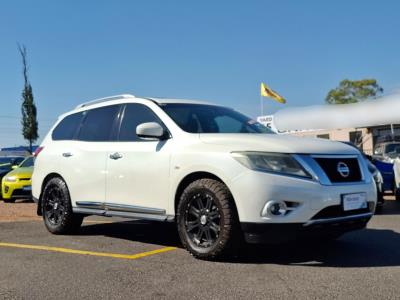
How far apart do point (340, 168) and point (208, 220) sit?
54.7 inches

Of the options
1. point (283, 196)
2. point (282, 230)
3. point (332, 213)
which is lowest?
point (282, 230)

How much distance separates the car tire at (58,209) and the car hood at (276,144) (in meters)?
2.57

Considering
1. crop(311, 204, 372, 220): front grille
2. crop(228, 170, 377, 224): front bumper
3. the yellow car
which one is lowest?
the yellow car

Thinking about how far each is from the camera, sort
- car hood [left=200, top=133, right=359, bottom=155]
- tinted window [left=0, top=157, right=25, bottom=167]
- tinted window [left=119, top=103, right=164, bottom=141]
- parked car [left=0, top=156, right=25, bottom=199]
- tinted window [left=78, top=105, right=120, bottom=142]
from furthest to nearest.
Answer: tinted window [left=0, top=157, right=25, bottom=167] < parked car [left=0, top=156, right=25, bottom=199] < tinted window [left=78, top=105, right=120, bottom=142] < tinted window [left=119, top=103, right=164, bottom=141] < car hood [left=200, top=133, right=359, bottom=155]

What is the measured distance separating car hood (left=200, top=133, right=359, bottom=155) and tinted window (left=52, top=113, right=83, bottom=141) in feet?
8.45

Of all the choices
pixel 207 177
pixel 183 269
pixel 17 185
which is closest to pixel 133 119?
pixel 207 177

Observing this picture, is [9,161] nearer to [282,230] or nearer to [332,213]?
[282,230]

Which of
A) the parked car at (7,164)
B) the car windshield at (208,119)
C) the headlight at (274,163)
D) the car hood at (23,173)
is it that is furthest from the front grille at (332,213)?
the parked car at (7,164)

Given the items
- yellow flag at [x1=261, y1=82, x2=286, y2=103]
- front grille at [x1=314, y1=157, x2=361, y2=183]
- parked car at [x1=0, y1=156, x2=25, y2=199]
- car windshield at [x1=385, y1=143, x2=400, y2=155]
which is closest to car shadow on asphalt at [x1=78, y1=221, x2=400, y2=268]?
front grille at [x1=314, y1=157, x2=361, y2=183]

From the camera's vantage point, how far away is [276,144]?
482cm

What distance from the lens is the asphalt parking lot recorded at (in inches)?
156

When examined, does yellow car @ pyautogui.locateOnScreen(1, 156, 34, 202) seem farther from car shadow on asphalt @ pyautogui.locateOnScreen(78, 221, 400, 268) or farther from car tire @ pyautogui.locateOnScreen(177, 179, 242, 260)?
car tire @ pyautogui.locateOnScreen(177, 179, 242, 260)

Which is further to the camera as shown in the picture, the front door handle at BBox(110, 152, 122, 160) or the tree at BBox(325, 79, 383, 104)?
the tree at BBox(325, 79, 383, 104)

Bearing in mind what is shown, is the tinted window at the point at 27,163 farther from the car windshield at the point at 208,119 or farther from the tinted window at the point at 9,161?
the car windshield at the point at 208,119
